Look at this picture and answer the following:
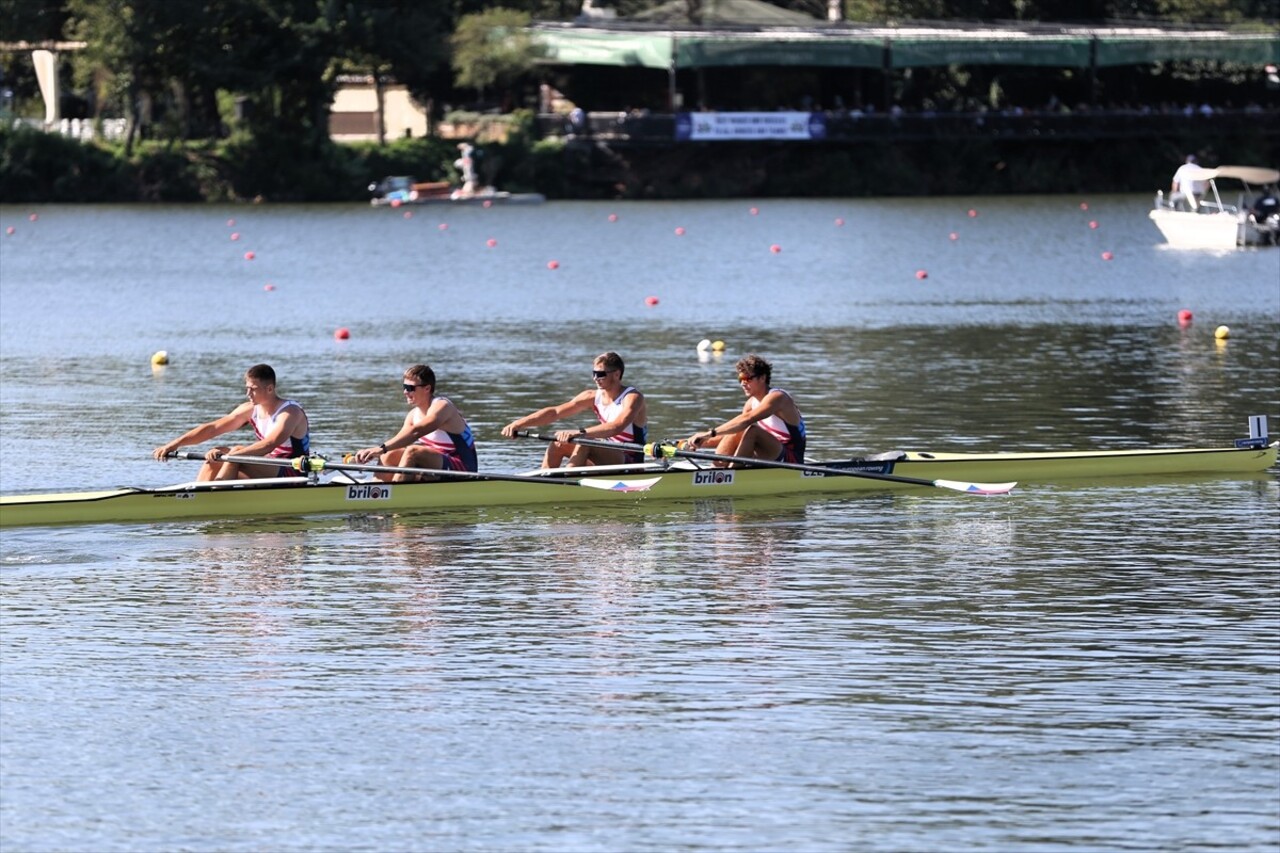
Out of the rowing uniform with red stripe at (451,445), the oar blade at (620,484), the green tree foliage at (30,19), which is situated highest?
the green tree foliage at (30,19)

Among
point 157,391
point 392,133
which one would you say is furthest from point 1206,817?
point 392,133

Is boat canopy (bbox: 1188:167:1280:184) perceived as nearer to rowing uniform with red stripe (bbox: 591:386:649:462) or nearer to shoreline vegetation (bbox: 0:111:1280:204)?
shoreline vegetation (bbox: 0:111:1280:204)

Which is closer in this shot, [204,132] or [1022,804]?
[1022,804]

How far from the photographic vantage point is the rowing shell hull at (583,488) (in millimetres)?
17953

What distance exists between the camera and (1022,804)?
1071 centimetres

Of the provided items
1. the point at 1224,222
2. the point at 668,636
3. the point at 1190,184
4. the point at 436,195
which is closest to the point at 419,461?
the point at 668,636

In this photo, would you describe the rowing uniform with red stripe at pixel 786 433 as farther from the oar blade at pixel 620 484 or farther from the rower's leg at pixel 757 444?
the oar blade at pixel 620 484

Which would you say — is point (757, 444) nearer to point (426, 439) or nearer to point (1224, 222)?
point (426, 439)

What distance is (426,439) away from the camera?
61.5 ft

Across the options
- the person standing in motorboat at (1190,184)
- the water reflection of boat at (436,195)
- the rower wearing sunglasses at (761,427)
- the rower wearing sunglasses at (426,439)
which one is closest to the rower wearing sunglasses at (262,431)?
the rower wearing sunglasses at (426,439)

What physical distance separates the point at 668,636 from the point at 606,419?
5.23m

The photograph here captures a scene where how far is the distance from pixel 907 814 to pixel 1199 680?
10.2 ft

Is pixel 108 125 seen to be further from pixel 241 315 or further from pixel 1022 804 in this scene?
pixel 1022 804

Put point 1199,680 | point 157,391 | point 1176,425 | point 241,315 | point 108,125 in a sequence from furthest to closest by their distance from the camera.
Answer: point 108,125
point 241,315
point 157,391
point 1176,425
point 1199,680
